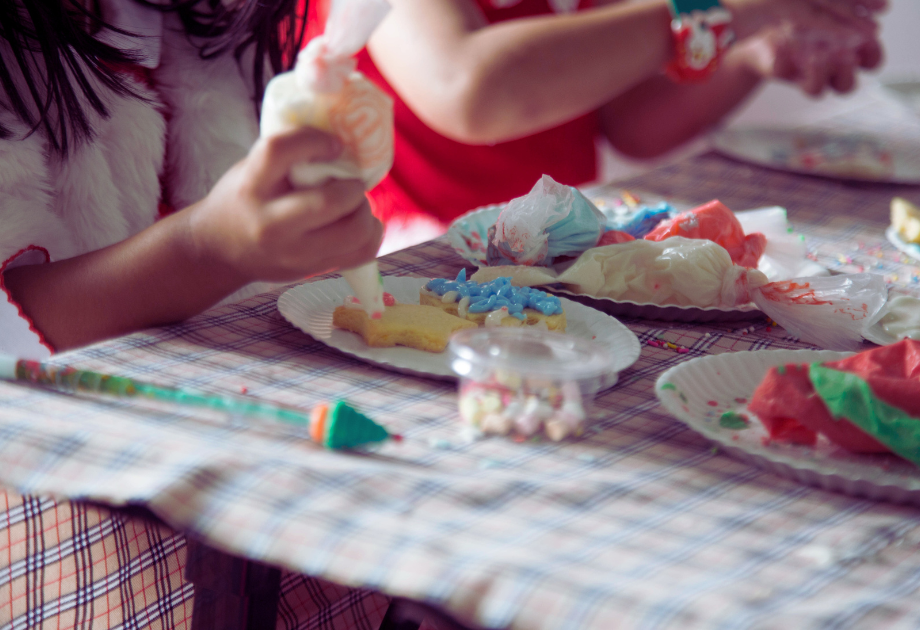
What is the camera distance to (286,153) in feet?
1.54

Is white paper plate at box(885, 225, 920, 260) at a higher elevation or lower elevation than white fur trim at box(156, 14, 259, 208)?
lower

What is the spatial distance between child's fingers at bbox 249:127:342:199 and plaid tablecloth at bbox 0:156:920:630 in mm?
135

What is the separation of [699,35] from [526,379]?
3.08 ft

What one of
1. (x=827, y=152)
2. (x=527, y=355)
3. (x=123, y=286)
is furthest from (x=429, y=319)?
(x=827, y=152)

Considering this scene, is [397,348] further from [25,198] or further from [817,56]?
[817,56]

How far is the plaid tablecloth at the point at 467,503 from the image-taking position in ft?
1.12

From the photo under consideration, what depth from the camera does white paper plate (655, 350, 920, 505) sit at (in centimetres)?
44

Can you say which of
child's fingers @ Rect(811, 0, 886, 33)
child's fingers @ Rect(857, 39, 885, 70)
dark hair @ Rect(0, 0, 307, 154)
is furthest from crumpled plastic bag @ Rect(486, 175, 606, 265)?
child's fingers @ Rect(857, 39, 885, 70)

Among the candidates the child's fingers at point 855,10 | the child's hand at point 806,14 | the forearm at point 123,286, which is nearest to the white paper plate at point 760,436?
the forearm at point 123,286

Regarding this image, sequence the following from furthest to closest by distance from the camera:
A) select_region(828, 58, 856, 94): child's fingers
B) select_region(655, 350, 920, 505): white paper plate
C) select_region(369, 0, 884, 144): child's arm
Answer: select_region(828, 58, 856, 94): child's fingers < select_region(369, 0, 884, 144): child's arm < select_region(655, 350, 920, 505): white paper plate

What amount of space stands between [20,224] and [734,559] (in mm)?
629

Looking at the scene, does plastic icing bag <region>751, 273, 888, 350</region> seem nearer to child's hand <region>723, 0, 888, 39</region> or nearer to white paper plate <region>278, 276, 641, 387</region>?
white paper plate <region>278, 276, 641, 387</region>

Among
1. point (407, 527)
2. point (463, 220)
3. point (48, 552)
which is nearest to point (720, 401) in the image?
point (407, 527)

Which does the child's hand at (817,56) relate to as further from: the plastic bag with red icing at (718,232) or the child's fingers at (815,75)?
the plastic bag with red icing at (718,232)
